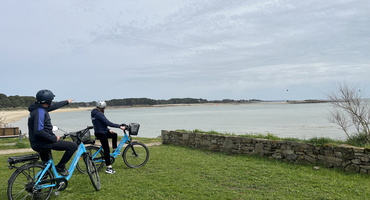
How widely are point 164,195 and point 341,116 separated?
9.37 metres

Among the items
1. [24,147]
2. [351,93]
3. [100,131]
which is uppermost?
[351,93]

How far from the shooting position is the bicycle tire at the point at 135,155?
7.29 m

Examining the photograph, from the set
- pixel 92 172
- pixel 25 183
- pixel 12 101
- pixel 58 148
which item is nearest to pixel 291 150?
pixel 92 172

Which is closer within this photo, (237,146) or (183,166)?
(183,166)

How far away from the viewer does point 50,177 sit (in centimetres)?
475

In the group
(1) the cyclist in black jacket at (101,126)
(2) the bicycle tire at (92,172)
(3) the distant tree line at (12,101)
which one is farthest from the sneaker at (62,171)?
(3) the distant tree line at (12,101)

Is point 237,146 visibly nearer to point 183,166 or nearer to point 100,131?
point 183,166

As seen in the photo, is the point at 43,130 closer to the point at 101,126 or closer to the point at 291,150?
the point at 101,126

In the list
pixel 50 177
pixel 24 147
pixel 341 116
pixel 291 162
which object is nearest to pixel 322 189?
pixel 291 162

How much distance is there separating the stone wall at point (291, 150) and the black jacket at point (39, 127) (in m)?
5.82

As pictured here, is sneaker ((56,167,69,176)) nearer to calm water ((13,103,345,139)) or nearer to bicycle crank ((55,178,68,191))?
bicycle crank ((55,178,68,191))

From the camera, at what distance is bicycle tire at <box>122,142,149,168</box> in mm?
7289

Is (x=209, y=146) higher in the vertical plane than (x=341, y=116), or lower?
lower

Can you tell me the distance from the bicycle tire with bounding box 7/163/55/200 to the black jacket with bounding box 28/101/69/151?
324 millimetres
